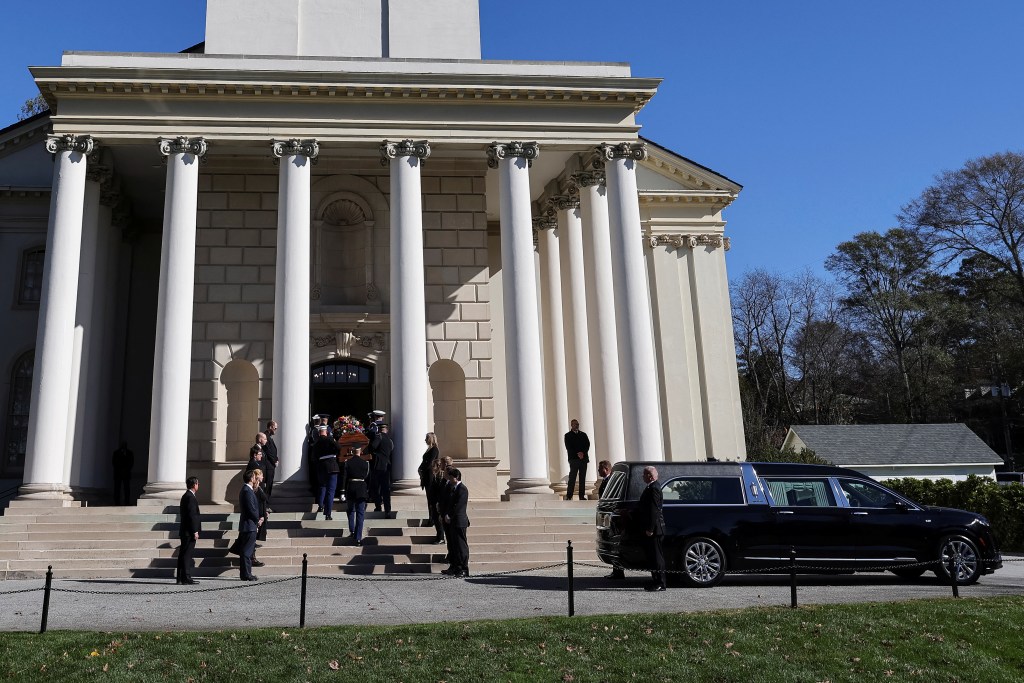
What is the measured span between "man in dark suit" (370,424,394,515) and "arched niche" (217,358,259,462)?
645 cm

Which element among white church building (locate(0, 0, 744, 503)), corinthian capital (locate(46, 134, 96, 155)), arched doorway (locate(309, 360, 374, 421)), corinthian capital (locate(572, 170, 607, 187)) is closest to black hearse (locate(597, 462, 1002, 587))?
white church building (locate(0, 0, 744, 503))

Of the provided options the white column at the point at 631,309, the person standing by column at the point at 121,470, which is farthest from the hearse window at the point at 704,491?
the person standing by column at the point at 121,470

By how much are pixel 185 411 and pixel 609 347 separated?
11.5 metres

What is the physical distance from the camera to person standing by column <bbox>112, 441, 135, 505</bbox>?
25.0 meters

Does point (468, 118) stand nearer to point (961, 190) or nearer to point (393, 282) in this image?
point (393, 282)

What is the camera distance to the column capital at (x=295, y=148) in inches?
912

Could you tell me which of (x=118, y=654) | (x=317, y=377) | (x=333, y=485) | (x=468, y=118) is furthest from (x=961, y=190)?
(x=118, y=654)

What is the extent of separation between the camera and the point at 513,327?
74.1 feet

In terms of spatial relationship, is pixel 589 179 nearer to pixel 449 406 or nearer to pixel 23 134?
pixel 449 406

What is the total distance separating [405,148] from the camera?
2353 cm

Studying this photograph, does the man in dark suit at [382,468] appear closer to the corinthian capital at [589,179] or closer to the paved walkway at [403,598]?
the paved walkway at [403,598]

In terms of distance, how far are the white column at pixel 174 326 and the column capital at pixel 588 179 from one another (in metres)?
10.7

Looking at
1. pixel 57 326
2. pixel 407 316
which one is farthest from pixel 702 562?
pixel 57 326

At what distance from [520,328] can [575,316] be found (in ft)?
→ 16.9
